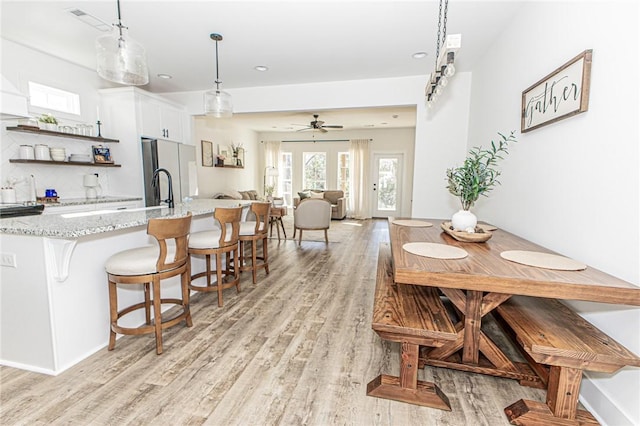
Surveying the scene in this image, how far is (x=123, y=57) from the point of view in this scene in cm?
205

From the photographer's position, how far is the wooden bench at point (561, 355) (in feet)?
4.10

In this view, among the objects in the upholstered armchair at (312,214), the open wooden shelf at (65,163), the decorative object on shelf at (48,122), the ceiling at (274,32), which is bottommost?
the upholstered armchair at (312,214)

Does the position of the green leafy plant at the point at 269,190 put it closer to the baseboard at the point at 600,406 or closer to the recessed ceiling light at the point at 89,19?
the recessed ceiling light at the point at 89,19

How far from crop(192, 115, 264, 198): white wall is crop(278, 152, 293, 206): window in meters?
0.69

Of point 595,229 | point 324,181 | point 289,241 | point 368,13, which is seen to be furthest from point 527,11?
point 324,181

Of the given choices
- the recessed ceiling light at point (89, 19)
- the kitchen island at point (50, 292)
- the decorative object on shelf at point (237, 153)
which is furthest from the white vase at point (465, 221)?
the decorative object on shelf at point (237, 153)

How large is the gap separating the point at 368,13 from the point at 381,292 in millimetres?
2323

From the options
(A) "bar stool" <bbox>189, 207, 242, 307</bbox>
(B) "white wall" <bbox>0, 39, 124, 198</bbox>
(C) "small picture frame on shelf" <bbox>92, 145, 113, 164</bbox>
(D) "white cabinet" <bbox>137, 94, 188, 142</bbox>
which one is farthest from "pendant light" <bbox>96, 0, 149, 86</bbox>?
(C) "small picture frame on shelf" <bbox>92, 145, 113, 164</bbox>

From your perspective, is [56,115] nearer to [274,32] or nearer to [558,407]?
[274,32]

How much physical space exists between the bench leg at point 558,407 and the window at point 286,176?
8.83 metres

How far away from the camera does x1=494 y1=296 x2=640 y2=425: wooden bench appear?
4.10ft

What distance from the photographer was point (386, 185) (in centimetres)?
916

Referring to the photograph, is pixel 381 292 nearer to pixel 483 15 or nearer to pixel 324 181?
pixel 483 15

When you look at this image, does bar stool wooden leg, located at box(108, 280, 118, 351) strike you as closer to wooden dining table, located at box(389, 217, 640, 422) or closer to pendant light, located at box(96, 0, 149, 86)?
pendant light, located at box(96, 0, 149, 86)
